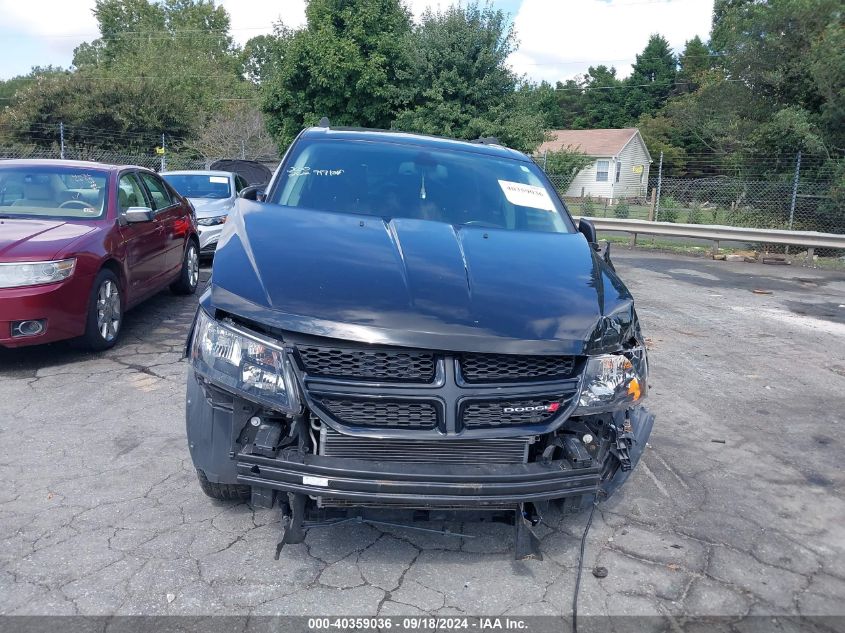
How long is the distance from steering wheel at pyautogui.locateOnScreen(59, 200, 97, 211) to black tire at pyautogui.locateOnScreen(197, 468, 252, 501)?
4045 mm

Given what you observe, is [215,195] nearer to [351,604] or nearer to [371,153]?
[371,153]

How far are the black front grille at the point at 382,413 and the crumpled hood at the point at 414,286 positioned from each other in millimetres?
240

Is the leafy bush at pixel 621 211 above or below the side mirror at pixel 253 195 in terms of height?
above

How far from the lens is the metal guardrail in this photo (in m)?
14.9

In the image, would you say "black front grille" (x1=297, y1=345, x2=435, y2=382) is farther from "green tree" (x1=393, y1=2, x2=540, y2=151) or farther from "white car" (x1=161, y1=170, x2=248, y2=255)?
"green tree" (x1=393, y1=2, x2=540, y2=151)

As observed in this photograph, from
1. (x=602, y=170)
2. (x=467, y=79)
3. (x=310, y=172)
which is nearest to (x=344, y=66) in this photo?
(x=467, y=79)

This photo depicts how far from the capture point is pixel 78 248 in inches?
222

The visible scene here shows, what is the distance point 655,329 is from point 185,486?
5.97m

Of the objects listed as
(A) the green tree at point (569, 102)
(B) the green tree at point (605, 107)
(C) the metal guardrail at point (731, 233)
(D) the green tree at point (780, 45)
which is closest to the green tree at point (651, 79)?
(B) the green tree at point (605, 107)

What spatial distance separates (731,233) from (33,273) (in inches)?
575

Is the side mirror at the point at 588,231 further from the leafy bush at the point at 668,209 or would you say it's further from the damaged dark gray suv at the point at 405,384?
the leafy bush at the point at 668,209

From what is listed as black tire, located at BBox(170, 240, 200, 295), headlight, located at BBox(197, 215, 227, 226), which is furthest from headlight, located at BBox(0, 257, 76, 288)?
headlight, located at BBox(197, 215, 227, 226)

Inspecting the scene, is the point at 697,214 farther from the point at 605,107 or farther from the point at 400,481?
the point at 605,107

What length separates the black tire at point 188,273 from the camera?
864 centimetres
